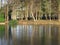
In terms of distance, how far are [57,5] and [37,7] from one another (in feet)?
Result: 20.6

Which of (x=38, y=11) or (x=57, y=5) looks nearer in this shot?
(x=57, y=5)

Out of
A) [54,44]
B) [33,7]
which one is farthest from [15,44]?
[33,7]

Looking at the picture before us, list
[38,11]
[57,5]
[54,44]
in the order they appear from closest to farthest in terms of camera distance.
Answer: [54,44]
[57,5]
[38,11]

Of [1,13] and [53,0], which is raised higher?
[53,0]

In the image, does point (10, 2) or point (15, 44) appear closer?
point (15, 44)

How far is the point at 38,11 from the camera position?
65688mm

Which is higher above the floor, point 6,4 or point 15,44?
point 6,4

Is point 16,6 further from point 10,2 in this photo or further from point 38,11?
point 38,11

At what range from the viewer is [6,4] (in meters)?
64.8

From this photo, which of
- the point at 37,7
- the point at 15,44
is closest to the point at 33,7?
the point at 37,7

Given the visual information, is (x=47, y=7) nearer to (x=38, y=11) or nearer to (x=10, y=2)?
(x=38, y=11)

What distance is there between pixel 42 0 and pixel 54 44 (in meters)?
49.3

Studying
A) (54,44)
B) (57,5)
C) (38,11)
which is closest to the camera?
(54,44)

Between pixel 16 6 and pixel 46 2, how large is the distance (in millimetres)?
9820
